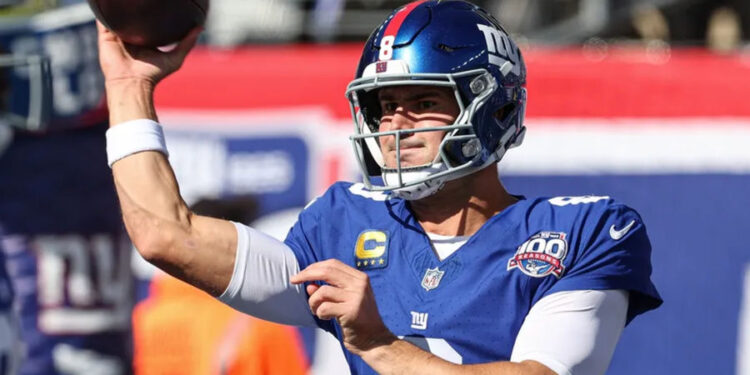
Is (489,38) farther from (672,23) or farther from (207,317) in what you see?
(672,23)

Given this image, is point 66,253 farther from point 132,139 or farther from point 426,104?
point 426,104

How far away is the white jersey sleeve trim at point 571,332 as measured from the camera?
2.10 m

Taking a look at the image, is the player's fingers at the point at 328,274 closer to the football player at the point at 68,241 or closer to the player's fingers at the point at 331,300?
the player's fingers at the point at 331,300

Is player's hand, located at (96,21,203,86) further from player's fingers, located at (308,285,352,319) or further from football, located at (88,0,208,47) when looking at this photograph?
player's fingers, located at (308,285,352,319)

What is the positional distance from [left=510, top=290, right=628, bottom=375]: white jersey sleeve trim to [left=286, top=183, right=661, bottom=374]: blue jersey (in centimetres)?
3

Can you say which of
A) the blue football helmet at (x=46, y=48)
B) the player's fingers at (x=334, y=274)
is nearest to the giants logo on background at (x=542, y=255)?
the player's fingers at (x=334, y=274)

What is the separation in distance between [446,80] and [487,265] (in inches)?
14.9

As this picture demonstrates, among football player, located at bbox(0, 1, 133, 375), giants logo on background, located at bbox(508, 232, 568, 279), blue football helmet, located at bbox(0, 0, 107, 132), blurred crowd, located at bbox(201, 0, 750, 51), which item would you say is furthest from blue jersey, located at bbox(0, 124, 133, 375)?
giants logo on background, located at bbox(508, 232, 568, 279)

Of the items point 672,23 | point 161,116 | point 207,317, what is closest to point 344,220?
point 207,317

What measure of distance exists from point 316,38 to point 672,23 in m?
2.40

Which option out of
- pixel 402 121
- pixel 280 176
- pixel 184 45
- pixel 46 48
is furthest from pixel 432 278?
pixel 46 48

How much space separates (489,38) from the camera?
2389 millimetres

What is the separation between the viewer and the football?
230 cm

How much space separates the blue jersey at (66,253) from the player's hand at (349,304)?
3.10 m
